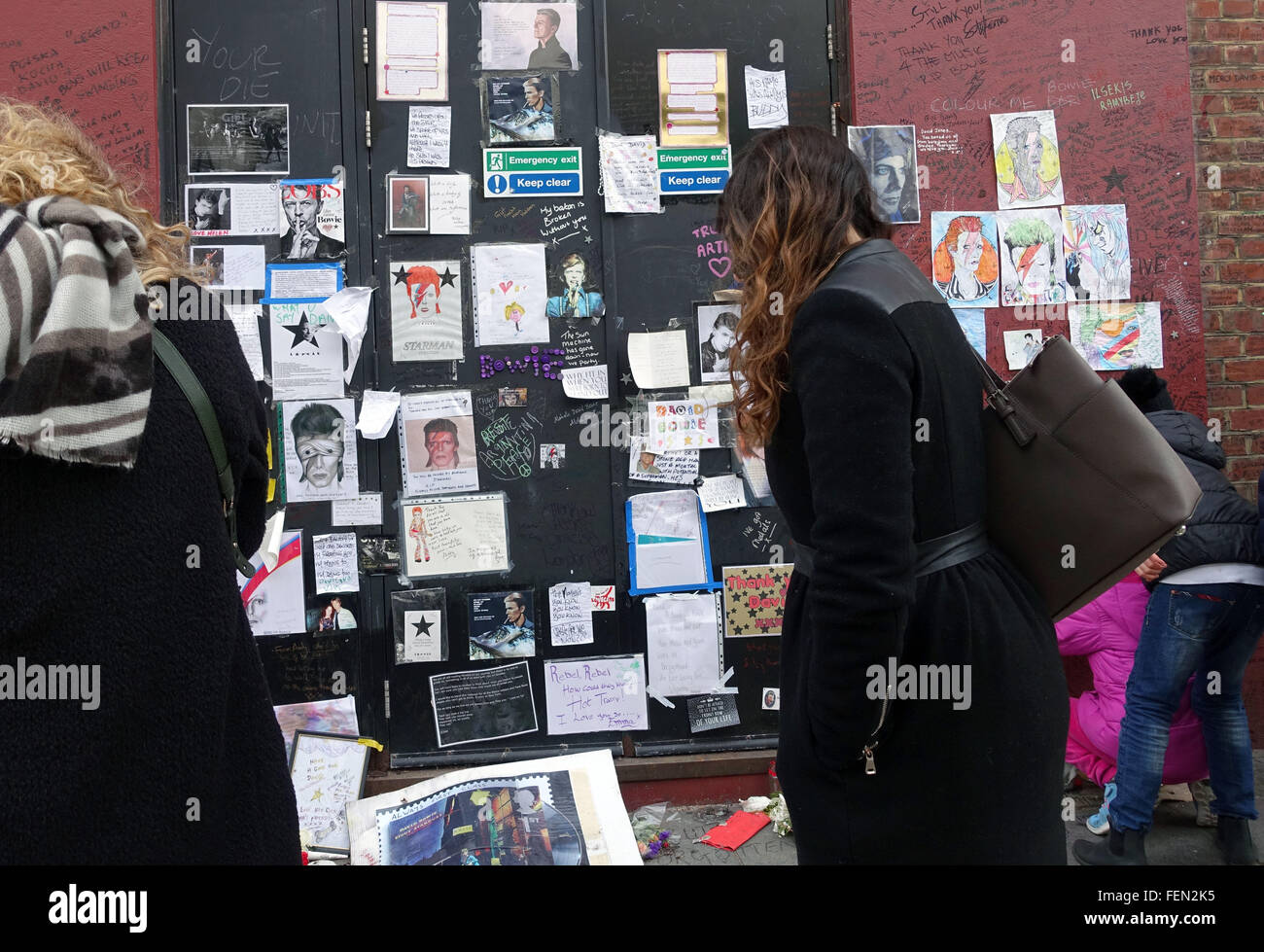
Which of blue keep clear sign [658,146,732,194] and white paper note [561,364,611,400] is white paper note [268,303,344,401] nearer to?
white paper note [561,364,611,400]

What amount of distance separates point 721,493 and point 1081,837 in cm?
214

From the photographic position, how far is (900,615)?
1646mm

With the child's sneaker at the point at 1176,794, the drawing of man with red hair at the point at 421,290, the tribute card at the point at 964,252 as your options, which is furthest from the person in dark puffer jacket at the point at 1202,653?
the drawing of man with red hair at the point at 421,290

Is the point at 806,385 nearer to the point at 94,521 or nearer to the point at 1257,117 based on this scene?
the point at 94,521

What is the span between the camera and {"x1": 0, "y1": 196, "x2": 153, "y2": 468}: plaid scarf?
4.27 ft

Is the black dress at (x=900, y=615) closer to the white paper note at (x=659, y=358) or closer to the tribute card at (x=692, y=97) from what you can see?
the white paper note at (x=659, y=358)

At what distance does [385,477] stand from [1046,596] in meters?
3.21

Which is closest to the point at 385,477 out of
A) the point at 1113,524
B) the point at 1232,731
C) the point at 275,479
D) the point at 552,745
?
the point at 275,479

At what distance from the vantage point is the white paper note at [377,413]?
4336 mm

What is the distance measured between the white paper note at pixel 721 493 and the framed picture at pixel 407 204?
5.68 ft

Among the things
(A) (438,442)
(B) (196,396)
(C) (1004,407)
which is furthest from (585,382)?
(B) (196,396)

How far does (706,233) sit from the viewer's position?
14.9 feet

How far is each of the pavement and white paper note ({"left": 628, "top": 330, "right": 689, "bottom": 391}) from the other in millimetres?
1958

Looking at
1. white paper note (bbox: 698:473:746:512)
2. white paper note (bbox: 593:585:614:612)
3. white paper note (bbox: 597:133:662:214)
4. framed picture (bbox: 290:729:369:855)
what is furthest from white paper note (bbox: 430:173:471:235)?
framed picture (bbox: 290:729:369:855)
